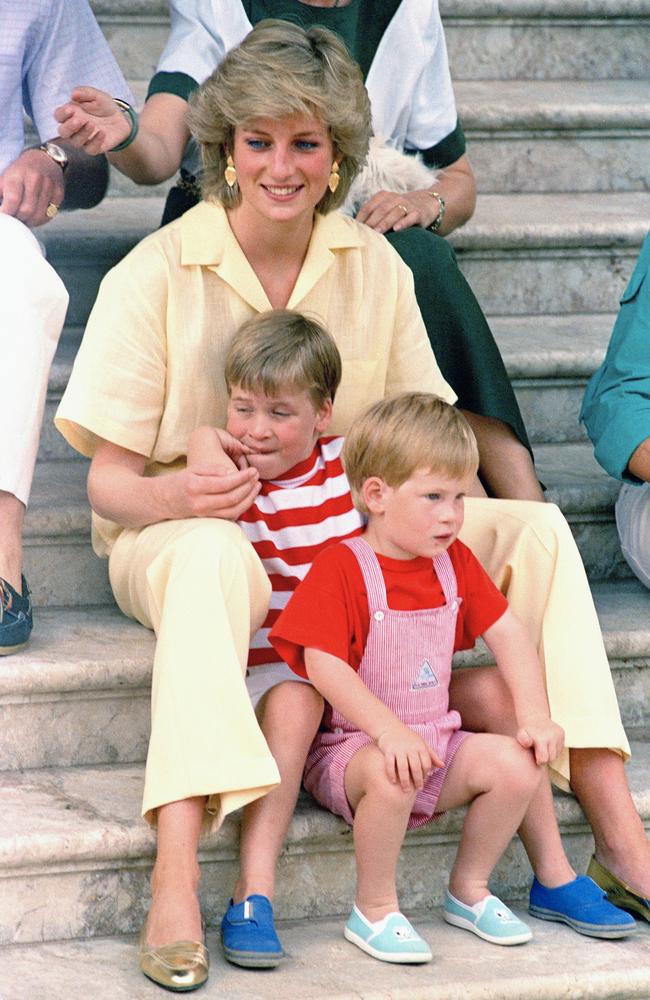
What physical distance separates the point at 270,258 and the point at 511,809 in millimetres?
910

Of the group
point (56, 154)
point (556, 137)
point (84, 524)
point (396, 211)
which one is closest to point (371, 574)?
point (84, 524)

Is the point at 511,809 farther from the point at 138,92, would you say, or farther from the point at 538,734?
the point at 138,92

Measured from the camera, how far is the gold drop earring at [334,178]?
237 cm

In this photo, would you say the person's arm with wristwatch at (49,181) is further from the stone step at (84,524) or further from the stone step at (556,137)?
the stone step at (556,137)

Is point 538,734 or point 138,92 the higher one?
point 138,92

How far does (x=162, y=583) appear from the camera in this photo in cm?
209

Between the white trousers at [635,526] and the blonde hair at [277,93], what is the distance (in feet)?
2.58

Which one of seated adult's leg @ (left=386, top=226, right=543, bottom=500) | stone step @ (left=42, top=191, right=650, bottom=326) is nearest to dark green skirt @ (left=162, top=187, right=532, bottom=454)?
seated adult's leg @ (left=386, top=226, right=543, bottom=500)

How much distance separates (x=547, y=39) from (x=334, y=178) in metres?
1.55

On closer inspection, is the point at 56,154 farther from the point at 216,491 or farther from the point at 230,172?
the point at 216,491

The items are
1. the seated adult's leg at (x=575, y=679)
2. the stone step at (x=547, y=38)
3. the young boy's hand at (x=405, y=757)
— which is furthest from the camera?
the stone step at (x=547, y=38)

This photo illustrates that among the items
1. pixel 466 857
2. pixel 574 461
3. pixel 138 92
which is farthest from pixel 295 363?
pixel 138 92

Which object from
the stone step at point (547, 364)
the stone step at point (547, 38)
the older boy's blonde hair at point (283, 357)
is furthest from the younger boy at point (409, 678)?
the stone step at point (547, 38)

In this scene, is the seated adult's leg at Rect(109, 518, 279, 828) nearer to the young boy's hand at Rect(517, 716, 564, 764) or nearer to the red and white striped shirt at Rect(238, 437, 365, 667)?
the red and white striped shirt at Rect(238, 437, 365, 667)
